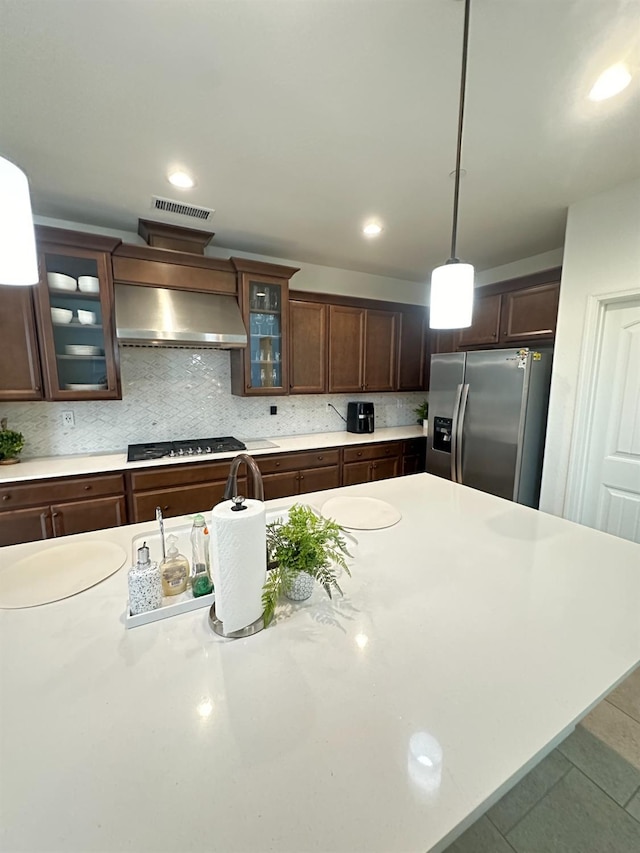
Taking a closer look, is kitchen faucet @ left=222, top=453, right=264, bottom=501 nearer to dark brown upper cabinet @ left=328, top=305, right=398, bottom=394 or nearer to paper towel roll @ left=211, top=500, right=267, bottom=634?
paper towel roll @ left=211, top=500, right=267, bottom=634

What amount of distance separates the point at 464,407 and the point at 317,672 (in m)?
2.74

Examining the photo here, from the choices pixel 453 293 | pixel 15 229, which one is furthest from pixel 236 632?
pixel 453 293

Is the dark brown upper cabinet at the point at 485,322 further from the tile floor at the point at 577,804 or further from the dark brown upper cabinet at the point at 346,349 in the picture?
the tile floor at the point at 577,804

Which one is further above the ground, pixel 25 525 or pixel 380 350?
pixel 380 350

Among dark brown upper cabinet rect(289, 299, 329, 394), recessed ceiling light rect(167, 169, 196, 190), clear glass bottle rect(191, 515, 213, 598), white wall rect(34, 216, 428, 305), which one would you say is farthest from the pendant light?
white wall rect(34, 216, 428, 305)

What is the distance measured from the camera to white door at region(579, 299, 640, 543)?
2193 millimetres

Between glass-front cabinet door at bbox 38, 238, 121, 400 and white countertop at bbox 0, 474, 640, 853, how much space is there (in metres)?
1.65

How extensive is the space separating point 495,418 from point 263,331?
2.10 m

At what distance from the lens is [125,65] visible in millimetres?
1298

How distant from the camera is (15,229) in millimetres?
794

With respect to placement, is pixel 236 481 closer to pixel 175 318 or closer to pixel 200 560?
pixel 200 560

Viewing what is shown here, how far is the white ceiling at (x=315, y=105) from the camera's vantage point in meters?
1.13

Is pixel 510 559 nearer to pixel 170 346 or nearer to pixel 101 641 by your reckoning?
pixel 101 641

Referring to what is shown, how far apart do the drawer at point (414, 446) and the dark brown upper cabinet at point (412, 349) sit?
609mm
